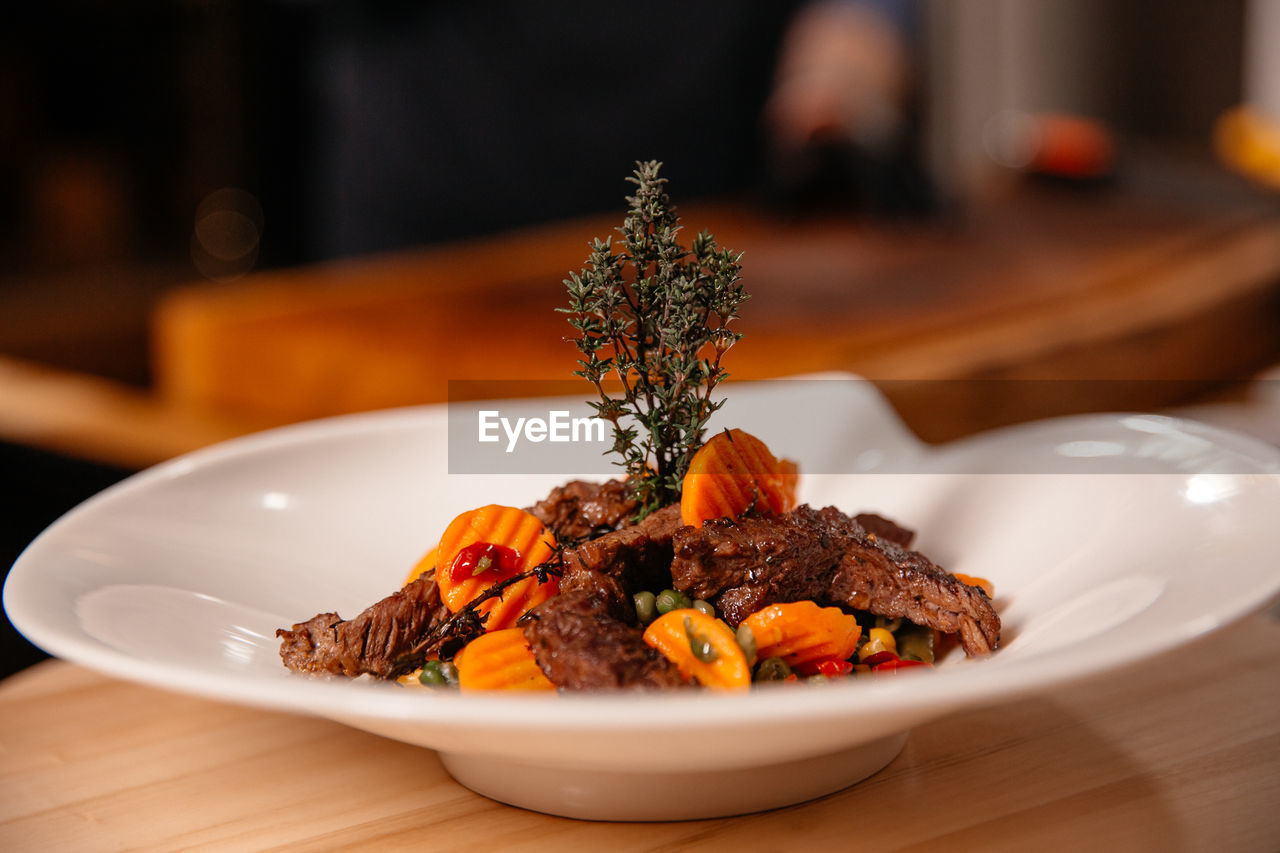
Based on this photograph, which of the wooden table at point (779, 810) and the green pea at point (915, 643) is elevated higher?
the green pea at point (915, 643)

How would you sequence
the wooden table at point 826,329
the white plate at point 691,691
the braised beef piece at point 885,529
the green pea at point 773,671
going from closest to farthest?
the white plate at point 691,691, the green pea at point 773,671, the braised beef piece at point 885,529, the wooden table at point 826,329

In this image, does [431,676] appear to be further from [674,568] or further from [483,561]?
[674,568]

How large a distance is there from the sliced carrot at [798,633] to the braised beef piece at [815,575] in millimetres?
41

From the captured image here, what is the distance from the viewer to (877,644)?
122cm

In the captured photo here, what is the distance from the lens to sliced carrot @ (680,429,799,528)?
47.8 inches

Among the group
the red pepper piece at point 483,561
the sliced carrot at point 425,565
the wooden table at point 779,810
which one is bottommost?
the wooden table at point 779,810

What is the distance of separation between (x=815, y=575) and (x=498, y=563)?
314 mm

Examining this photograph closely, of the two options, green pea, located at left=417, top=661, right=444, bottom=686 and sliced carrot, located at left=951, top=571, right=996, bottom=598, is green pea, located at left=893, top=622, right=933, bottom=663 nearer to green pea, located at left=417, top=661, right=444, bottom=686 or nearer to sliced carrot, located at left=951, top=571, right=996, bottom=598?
sliced carrot, located at left=951, top=571, right=996, bottom=598

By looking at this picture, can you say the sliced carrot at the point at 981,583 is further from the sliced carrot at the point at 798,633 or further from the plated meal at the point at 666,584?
the sliced carrot at the point at 798,633

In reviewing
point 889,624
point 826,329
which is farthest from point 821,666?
point 826,329

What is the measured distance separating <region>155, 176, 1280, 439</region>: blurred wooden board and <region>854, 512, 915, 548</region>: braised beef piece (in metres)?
0.79

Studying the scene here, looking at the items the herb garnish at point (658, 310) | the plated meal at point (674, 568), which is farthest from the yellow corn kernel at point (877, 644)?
the herb garnish at point (658, 310)

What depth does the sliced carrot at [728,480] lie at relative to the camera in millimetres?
1214

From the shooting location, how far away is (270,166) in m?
6.55
